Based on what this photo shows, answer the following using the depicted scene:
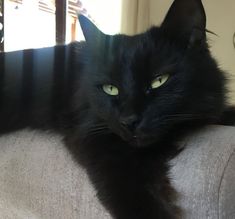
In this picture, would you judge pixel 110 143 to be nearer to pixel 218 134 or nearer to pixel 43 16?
pixel 218 134

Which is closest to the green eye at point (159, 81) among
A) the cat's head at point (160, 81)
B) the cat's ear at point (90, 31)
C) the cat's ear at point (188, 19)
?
the cat's head at point (160, 81)

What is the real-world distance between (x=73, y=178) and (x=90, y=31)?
0.37m

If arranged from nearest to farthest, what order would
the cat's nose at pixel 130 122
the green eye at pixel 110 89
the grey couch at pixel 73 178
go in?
the grey couch at pixel 73 178, the cat's nose at pixel 130 122, the green eye at pixel 110 89

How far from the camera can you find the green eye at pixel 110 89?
2.98 ft

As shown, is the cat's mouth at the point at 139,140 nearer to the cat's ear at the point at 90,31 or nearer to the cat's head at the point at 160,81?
the cat's head at the point at 160,81

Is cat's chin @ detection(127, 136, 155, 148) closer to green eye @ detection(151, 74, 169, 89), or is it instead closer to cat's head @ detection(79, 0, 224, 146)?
cat's head @ detection(79, 0, 224, 146)

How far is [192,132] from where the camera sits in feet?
2.70

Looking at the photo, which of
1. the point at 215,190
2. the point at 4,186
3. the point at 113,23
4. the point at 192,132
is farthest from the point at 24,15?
the point at 215,190

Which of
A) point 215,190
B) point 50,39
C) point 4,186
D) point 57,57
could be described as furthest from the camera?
point 50,39

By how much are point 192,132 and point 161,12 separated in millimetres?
2253

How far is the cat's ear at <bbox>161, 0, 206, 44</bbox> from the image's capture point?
87cm

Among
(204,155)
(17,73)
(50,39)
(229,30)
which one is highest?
(204,155)

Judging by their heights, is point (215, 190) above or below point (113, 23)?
above

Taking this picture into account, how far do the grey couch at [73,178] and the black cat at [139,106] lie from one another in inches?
1.2
